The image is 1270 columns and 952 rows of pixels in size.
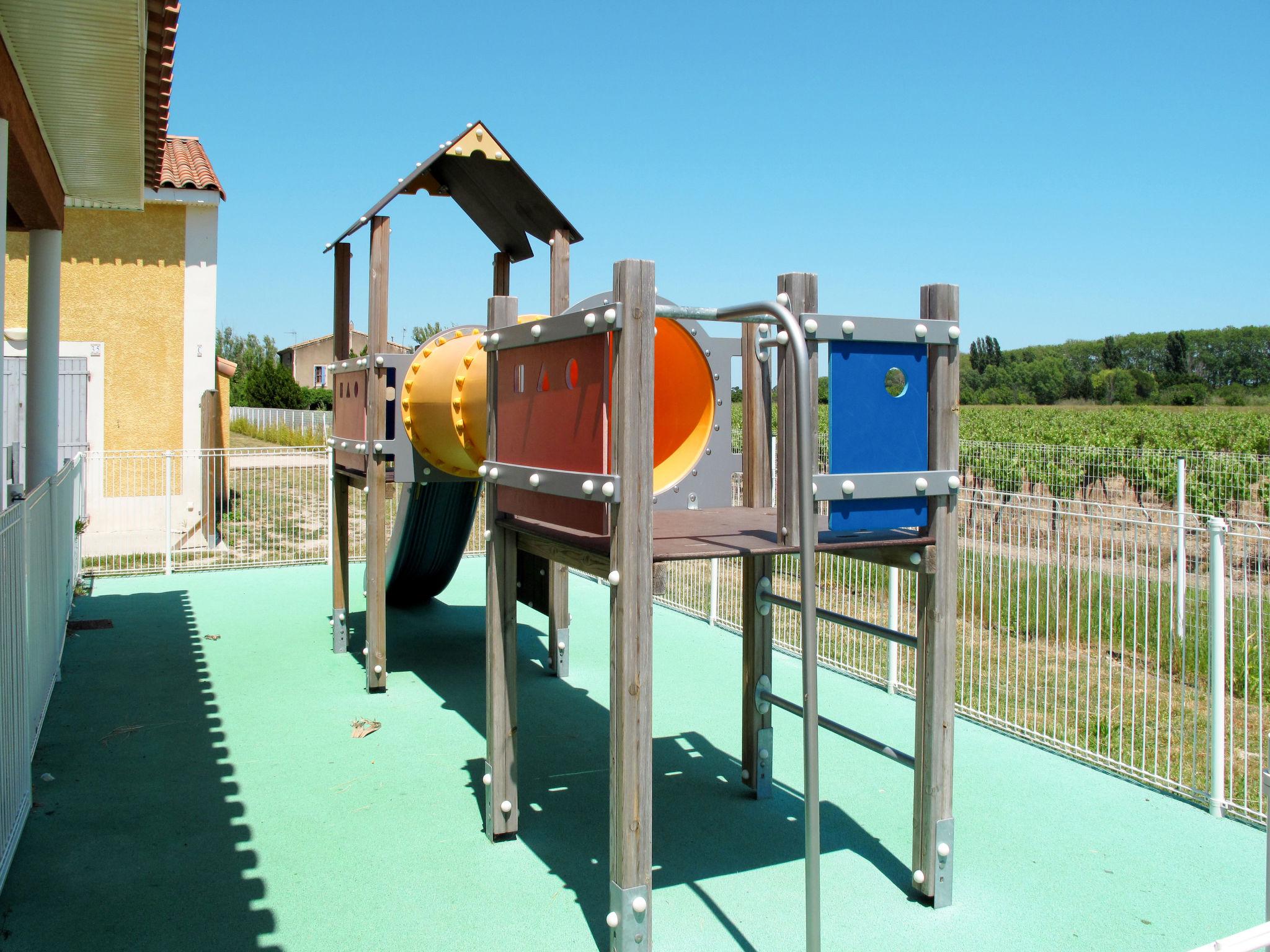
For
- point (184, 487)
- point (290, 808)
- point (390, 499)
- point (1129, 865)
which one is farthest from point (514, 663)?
point (390, 499)

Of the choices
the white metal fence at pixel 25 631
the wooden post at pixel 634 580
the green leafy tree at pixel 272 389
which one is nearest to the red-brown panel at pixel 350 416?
the white metal fence at pixel 25 631

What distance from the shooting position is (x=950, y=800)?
13.6ft

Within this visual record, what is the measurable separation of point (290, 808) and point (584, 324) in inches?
124

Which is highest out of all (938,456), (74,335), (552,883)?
(74,335)

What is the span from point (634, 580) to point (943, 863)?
184cm

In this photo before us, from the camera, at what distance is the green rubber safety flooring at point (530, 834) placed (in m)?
4.00

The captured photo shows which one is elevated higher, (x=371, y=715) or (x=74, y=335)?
(x=74, y=335)

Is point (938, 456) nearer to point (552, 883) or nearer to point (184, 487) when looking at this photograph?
point (552, 883)

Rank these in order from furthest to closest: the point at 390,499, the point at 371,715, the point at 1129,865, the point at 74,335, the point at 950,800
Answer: the point at 390,499 < the point at 74,335 < the point at 371,715 < the point at 1129,865 < the point at 950,800

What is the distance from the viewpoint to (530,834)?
500 centimetres

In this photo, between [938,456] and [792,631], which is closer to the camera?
[938,456]

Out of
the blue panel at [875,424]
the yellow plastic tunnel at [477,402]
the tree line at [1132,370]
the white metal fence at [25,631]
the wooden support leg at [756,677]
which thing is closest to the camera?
the blue panel at [875,424]

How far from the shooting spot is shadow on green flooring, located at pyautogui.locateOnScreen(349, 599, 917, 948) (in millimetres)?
4559

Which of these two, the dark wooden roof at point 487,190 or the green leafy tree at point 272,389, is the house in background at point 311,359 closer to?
the green leafy tree at point 272,389
